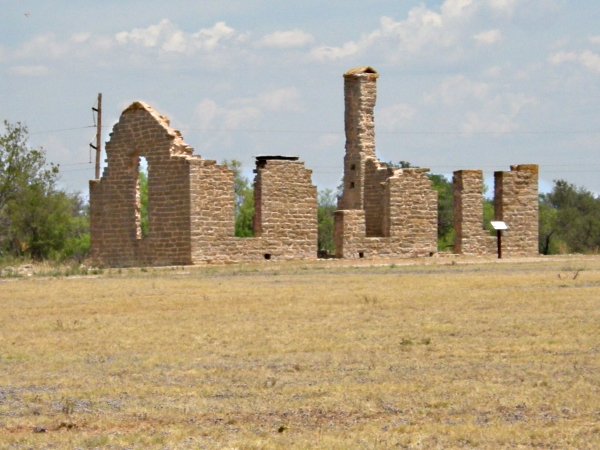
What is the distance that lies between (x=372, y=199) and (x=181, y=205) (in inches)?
284

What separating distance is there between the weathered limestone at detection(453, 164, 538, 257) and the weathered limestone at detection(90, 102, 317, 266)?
5.63 m

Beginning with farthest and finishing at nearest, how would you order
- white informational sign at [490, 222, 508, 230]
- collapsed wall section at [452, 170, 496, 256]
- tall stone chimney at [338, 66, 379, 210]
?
collapsed wall section at [452, 170, 496, 256] < tall stone chimney at [338, 66, 379, 210] < white informational sign at [490, 222, 508, 230]

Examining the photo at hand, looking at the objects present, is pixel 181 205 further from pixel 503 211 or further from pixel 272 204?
pixel 503 211

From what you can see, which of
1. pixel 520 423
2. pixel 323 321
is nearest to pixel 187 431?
pixel 520 423

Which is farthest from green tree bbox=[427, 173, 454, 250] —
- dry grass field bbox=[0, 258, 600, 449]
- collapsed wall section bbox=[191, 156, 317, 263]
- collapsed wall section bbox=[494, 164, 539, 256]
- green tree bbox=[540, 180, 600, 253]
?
dry grass field bbox=[0, 258, 600, 449]

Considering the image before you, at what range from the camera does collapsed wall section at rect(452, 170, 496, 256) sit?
35.9m

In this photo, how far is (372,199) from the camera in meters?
35.3

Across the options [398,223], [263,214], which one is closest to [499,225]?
[398,223]

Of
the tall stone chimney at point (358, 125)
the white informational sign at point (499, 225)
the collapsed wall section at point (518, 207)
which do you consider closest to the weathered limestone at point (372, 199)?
the tall stone chimney at point (358, 125)

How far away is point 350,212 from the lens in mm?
33312

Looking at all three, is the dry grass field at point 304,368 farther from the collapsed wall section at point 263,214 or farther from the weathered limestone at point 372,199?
the weathered limestone at point 372,199

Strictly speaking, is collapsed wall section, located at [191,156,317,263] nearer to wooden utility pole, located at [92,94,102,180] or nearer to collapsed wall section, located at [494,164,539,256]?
collapsed wall section, located at [494,164,539,256]

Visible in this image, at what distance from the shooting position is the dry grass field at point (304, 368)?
28.1 feet

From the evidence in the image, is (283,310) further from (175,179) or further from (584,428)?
(175,179)
